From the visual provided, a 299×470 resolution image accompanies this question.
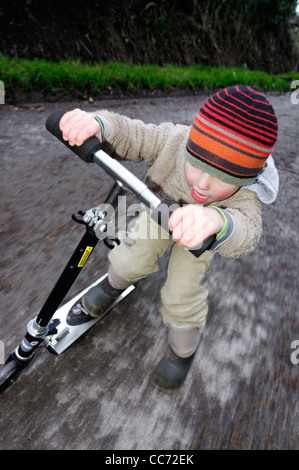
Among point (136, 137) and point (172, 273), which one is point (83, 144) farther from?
point (172, 273)

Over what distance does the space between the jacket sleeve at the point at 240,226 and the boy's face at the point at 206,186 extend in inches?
2.7

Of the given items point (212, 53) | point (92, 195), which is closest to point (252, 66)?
point (212, 53)

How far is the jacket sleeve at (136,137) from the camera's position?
139cm

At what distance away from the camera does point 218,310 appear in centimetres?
188

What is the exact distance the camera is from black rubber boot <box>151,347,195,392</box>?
57.9 inches

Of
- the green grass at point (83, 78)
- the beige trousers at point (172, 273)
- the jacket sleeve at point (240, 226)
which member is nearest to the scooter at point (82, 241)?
the jacket sleeve at point (240, 226)

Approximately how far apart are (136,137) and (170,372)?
108 centimetres

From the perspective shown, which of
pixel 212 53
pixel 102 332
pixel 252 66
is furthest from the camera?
pixel 252 66

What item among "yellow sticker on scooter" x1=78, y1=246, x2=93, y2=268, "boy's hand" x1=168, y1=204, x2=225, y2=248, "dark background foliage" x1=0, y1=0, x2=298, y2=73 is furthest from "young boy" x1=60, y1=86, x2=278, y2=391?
"dark background foliage" x1=0, y1=0, x2=298, y2=73

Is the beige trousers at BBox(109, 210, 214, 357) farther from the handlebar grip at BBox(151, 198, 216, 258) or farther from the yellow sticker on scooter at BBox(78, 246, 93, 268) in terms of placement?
the handlebar grip at BBox(151, 198, 216, 258)

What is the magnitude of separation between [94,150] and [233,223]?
500mm

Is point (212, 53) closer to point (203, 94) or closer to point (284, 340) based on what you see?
point (203, 94)

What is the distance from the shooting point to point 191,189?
1454mm

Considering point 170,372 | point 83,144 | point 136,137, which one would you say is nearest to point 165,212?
point 83,144
